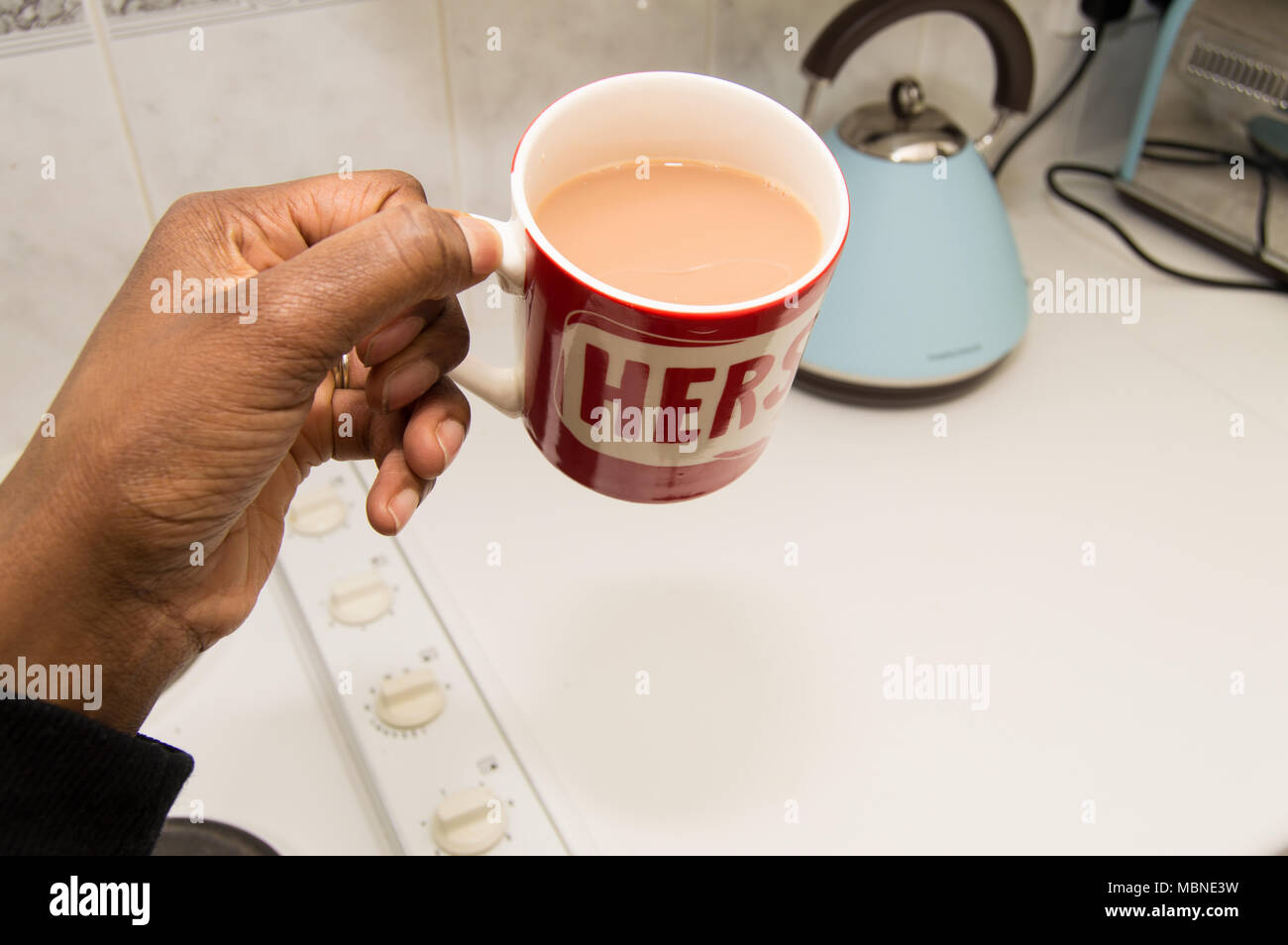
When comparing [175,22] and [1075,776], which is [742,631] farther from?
[175,22]

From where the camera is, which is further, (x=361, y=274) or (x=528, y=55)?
(x=528, y=55)

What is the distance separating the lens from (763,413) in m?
0.39

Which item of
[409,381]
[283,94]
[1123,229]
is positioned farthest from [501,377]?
[1123,229]

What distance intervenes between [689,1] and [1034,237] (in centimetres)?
39

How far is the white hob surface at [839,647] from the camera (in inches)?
20.7

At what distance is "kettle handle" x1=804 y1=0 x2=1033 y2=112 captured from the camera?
68 cm

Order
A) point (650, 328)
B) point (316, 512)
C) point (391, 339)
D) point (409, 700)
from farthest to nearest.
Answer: point (316, 512) < point (409, 700) < point (391, 339) < point (650, 328)

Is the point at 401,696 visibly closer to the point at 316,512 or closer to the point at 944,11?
the point at 316,512

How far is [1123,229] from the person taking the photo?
92cm

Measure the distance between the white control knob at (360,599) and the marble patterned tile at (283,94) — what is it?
260 mm

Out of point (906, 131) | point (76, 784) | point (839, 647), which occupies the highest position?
point (906, 131)

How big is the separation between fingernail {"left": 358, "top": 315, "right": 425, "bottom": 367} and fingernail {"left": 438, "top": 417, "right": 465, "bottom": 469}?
4 cm

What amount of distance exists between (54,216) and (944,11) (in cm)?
57

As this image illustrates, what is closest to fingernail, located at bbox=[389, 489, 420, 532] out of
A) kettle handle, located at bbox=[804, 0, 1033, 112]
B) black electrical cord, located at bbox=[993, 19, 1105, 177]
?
kettle handle, located at bbox=[804, 0, 1033, 112]
